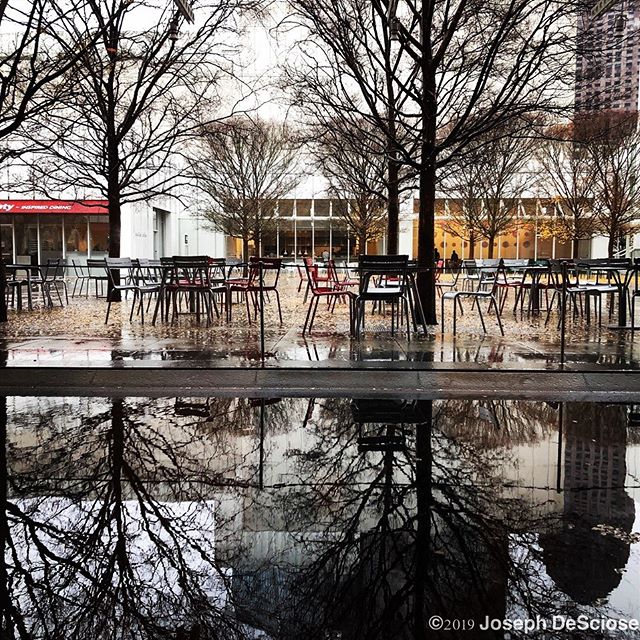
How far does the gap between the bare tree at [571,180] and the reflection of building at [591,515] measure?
89.4 feet

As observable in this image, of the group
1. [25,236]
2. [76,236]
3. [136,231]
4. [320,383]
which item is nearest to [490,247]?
[136,231]

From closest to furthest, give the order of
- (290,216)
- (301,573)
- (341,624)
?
(341,624) → (301,573) → (290,216)

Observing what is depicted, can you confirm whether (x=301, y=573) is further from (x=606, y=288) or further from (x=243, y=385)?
(x=606, y=288)

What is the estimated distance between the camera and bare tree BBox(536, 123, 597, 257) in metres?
31.1

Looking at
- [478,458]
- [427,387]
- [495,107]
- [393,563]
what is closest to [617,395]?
[427,387]

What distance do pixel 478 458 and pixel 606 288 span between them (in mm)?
9039

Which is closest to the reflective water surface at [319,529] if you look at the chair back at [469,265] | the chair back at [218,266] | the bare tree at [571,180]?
the chair back at [218,266]

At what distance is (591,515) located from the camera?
3.81 meters

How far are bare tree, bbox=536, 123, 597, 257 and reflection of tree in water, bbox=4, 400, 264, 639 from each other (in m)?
28.9

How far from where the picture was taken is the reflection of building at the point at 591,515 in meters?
3.04

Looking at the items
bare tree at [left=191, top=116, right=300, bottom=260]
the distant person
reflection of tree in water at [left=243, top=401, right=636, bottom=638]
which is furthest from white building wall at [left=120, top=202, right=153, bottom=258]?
reflection of tree in water at [left=243, top=401, right=636, bottom=638]

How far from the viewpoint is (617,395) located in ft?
24.5

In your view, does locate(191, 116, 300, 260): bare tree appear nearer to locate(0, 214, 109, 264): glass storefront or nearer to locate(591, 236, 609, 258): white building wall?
locate(0, 214, 109, 264): glass storefront

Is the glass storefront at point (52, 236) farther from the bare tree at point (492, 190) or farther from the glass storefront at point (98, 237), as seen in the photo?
the bare tree at point (492, 190)
